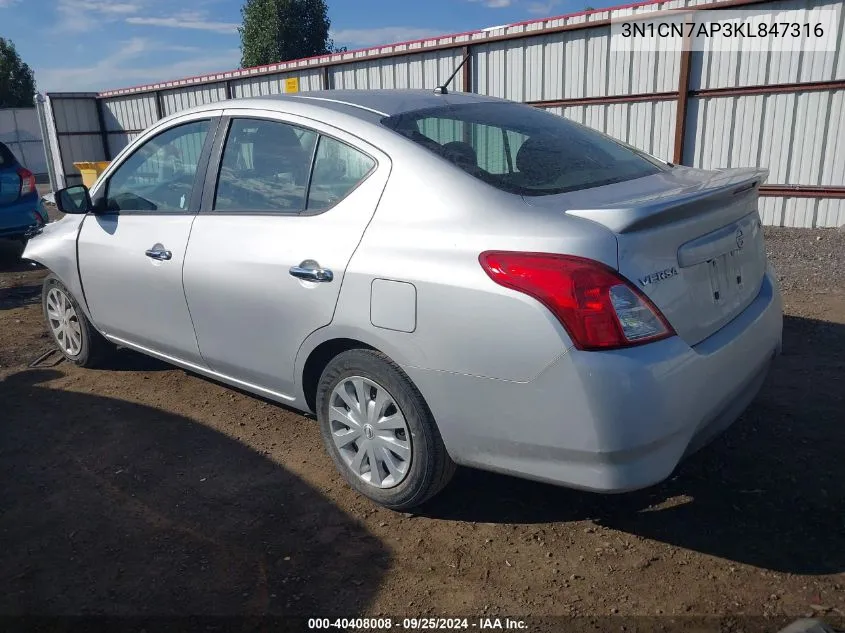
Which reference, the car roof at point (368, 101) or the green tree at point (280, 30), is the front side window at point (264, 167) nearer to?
the car roof at point (368, 101)

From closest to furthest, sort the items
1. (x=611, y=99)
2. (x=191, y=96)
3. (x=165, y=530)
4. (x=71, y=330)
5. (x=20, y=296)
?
(x=165, y=530) < (x=71, y=330) < (x=20, y=296) < (x=611, y=99) < (x=191, y=96)

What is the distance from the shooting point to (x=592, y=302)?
222cm

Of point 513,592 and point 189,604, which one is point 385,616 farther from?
point 189,604

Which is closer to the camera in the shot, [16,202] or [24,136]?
[16,202]

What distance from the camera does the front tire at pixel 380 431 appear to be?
8.86 ft

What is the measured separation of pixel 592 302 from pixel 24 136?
33.3 meters

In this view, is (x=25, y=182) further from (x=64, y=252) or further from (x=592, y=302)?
(x=592, y=302)

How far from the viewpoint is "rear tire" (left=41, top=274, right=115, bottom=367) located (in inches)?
181

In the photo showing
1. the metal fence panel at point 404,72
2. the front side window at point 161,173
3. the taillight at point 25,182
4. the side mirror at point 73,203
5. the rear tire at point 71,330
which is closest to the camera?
the front side window at point 161,173

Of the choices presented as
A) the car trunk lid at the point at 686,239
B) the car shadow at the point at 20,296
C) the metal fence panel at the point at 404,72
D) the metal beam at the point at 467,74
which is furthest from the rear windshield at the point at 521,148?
the metal beam at the point at 467,74

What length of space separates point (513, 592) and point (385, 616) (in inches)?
18.3

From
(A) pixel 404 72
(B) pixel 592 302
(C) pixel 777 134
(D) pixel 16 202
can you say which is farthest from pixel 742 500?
(A) pixel 404 72

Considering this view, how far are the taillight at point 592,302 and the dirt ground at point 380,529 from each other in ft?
3.04

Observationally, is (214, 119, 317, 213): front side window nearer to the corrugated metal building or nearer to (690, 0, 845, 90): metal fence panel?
the corrugated metal building
